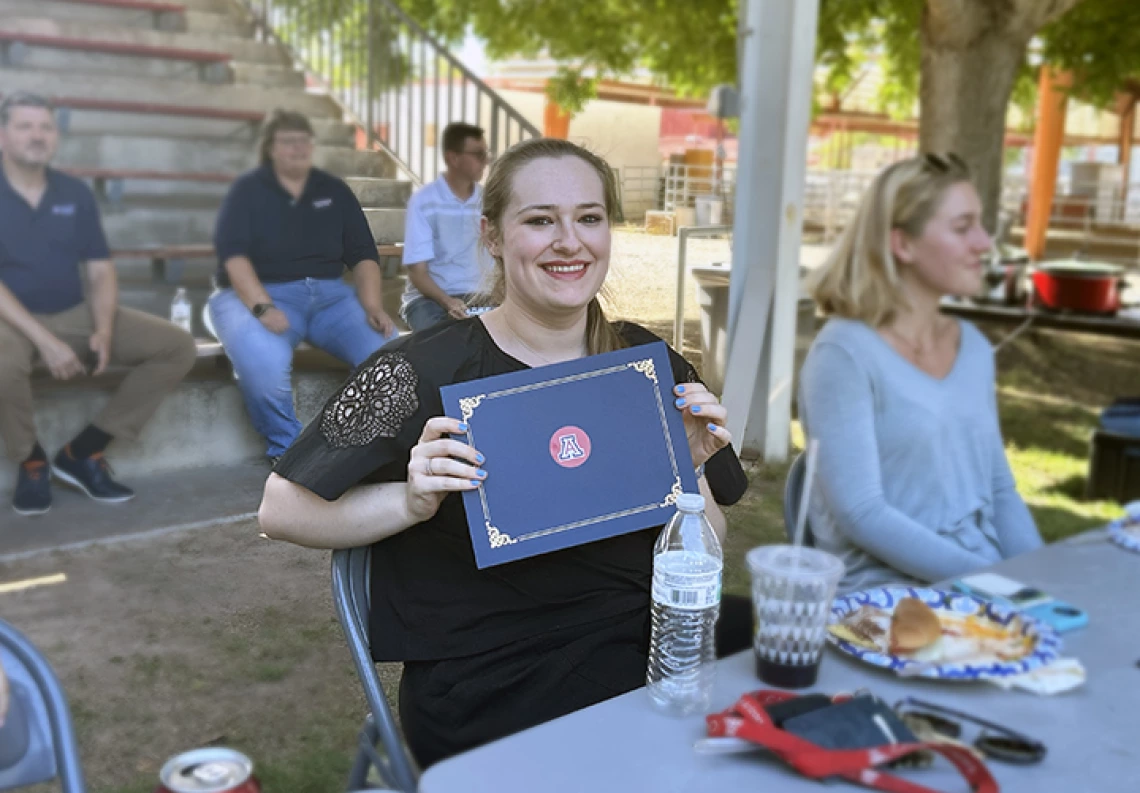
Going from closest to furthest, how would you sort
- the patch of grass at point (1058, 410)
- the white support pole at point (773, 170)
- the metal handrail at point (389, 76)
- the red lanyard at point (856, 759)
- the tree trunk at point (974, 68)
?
1. the red lanyard at point (856, 759)
2. the metal handrail at point (389, 76)
3. the white support pole at point (773, 170)
4. the patch of grass at point (1058, 410)
5. the tree trunk at point (974, 68)

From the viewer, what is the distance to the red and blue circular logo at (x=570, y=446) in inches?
55.0

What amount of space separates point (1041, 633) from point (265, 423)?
1.31m

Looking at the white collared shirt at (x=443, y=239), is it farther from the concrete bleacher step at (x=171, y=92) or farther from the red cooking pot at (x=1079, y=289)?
the red cooking pot at (x=1079, y=289)

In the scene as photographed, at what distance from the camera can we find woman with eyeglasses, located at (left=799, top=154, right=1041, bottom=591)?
200cm

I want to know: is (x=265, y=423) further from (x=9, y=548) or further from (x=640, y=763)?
(x=640, y=763)

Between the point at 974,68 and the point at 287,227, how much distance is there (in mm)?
5878

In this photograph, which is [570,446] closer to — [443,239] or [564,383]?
[564,383]

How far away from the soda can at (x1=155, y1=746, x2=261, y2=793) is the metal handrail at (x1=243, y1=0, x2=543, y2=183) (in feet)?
4.40

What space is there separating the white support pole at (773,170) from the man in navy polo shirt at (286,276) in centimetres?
245

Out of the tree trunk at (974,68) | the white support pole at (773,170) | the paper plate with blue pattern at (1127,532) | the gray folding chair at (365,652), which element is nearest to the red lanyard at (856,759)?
the gray folding chair at (365,652)

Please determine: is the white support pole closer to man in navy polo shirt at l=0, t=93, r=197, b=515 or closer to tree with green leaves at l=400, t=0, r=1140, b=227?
tree with green leaves at l=400, t=0, r=1140, b=227

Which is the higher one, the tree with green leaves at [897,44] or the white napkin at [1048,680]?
the tree with green leaves at [897,44]

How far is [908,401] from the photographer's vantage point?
6.73 ft

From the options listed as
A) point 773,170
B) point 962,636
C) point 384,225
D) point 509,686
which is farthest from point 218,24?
point 773,170
